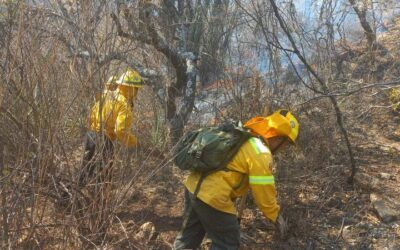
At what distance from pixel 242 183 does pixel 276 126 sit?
478 mm

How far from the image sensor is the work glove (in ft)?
12.8

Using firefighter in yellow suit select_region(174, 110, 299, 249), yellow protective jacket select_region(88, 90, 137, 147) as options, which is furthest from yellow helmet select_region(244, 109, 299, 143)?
yellow protective jacket select_region(88, 90, 137, 147)

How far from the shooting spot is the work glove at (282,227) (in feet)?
12.8

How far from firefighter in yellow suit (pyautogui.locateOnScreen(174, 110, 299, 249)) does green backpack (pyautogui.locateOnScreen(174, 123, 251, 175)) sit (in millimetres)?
46

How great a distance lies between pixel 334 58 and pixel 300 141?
6.11ft

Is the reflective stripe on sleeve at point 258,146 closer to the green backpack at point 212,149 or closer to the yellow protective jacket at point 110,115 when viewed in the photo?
the green backpack at point 212,149

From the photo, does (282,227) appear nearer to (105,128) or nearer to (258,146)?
(258,146)

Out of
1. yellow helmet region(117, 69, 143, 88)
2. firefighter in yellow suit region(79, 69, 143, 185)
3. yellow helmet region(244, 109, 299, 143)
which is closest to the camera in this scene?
firefighter in yellow suit region(79, 69, 143, 185)

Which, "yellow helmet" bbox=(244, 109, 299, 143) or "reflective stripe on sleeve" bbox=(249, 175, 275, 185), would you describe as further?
"yellow helmet" bbox=(244, 109, 299, 143)

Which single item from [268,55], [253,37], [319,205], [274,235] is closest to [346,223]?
[319,205]

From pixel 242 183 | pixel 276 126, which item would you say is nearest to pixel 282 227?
pixel 242 183

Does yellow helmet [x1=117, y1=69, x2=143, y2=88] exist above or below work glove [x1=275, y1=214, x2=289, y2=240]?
above

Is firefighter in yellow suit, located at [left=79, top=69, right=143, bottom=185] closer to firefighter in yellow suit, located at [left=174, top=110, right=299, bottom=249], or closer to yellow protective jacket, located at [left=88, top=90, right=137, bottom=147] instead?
yellow protective jacket, located at [left=88, top=90, right=137, bottom=147]

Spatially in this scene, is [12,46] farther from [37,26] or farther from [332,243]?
[332,243]
